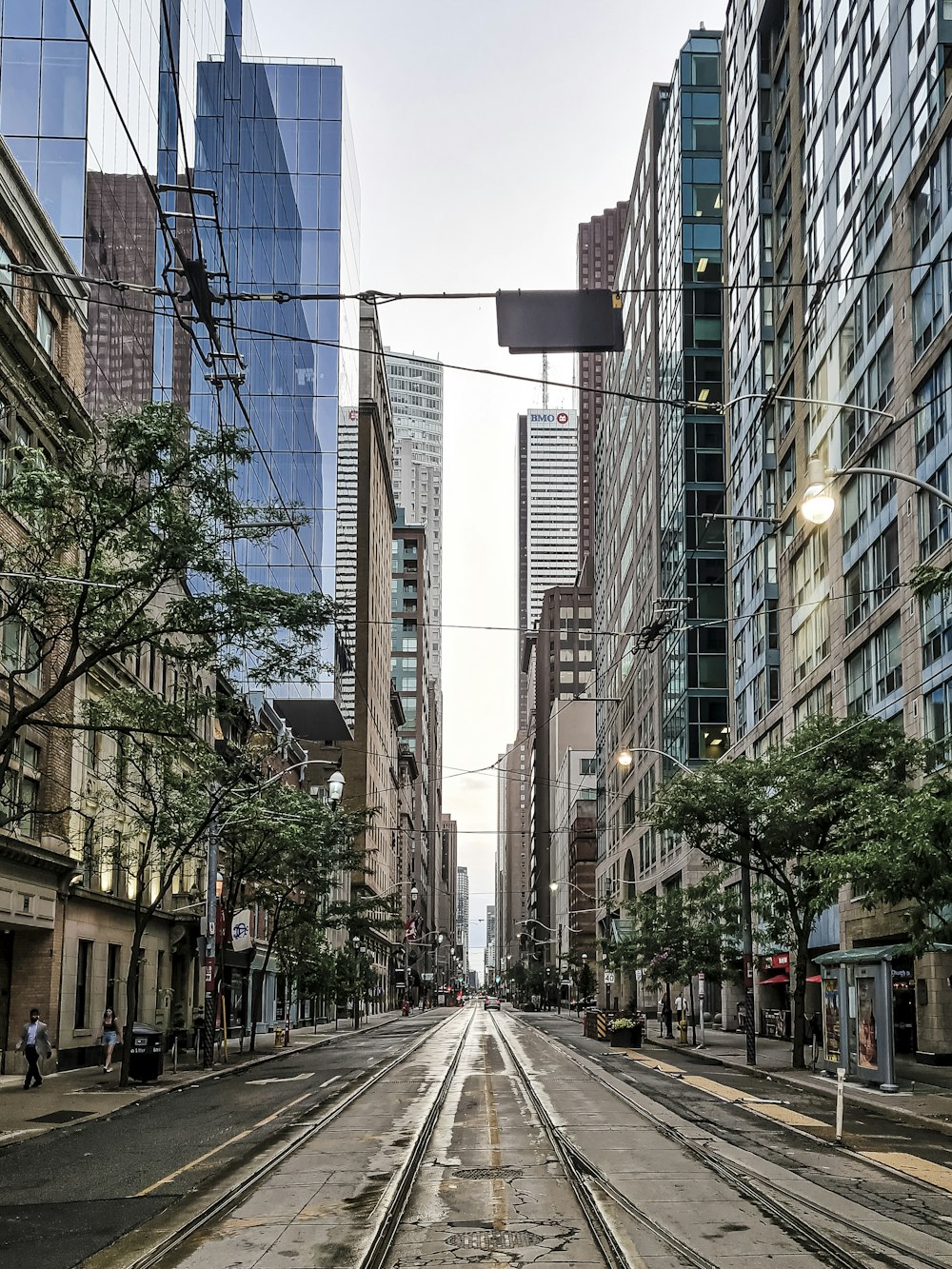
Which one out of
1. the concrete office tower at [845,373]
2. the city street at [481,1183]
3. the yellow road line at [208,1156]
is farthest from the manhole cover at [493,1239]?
the concrete office tower at [845,373]

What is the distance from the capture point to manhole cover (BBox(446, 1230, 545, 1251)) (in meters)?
12.5

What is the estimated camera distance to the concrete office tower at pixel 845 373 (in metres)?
40.2

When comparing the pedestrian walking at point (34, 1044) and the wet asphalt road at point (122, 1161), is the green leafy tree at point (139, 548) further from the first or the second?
the pedestrian walking at point (34, 1044)

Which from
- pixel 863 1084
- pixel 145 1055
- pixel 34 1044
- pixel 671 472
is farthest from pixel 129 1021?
pixel 671 472

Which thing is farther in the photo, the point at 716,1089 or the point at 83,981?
the point at 83,981

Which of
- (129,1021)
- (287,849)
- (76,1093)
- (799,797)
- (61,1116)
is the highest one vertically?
(799,797)

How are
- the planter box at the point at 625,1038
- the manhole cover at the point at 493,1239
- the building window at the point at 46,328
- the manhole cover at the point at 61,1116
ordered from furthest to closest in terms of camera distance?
the planter box at the point at 625,1038
the building window at the point at 46,328
the manhole cover at the point at 61,1116
the manhole cover at the point at 493,1239

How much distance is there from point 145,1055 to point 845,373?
33460mm

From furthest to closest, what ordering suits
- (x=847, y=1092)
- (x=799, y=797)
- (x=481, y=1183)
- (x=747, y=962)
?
(x=747, y=962) → (x=799, y=797) → (x=847, y=1092) → (x=481, y=1183)

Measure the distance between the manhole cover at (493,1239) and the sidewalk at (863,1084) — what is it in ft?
41.3

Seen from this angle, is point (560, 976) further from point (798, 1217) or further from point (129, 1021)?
point (798, 1217)

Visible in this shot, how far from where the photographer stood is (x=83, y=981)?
138 feet

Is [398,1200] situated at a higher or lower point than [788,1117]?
higher

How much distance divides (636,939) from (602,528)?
74.1m
